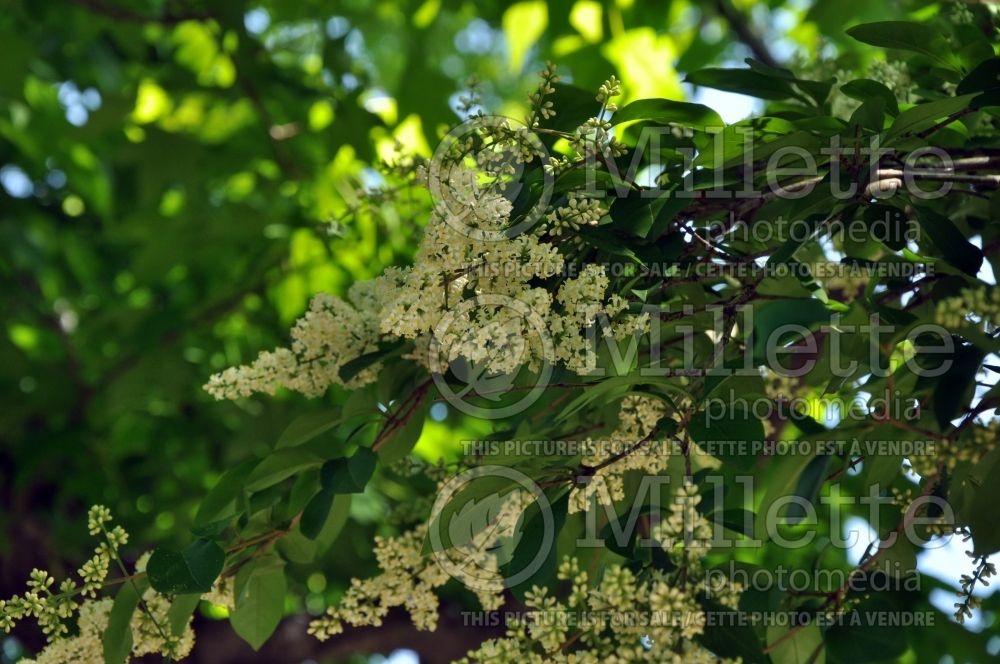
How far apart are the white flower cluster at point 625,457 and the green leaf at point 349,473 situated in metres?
0.22

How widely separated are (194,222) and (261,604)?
170cm

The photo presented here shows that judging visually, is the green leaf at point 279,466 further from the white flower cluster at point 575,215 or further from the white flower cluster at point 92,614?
the white flower cluster at point 575,215

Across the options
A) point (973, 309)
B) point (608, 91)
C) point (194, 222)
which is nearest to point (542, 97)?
point (608, 91)

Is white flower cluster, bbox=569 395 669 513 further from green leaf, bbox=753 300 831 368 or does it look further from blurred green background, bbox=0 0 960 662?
blurred green background, bbox=0 0 960 662

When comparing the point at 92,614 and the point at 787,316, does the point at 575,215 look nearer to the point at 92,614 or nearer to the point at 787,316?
the point at 787,316

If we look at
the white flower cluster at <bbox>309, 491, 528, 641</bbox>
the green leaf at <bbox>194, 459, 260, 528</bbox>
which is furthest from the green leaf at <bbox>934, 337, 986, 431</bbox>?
the green leaf at <bbox>194, 459, 260, 528</bbox>

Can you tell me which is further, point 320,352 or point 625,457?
point 320,352

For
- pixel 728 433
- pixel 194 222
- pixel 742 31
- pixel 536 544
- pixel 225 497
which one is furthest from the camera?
pixel 742 31

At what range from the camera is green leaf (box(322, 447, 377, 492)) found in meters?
1.11

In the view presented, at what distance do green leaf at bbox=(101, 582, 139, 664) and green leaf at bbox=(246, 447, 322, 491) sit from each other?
0.55ft

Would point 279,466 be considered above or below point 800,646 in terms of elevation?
above

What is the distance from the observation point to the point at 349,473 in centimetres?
112

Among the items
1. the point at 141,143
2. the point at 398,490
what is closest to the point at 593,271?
the point at 398,490

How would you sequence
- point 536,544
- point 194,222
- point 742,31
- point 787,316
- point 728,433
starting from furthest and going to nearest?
1. point 742,31
2. point 194,222
3. point 536,544
4. point 728,433
5. point 787,316
